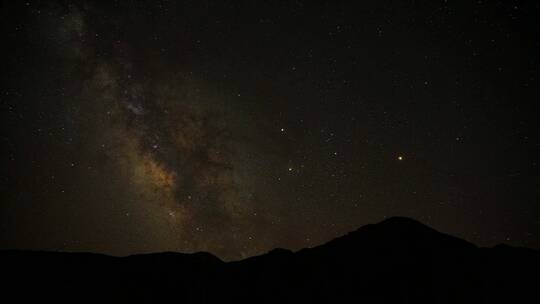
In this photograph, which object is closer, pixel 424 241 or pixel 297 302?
pixel 297 302

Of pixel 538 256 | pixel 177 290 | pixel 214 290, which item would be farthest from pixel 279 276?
pixel 538 256

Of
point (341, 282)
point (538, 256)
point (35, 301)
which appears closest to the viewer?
point (35, 301)

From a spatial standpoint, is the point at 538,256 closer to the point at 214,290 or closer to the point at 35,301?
the point at 214,290

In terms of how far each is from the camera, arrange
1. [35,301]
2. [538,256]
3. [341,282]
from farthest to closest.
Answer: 1. [538,256]
2. [341,282]
3. [35,301]

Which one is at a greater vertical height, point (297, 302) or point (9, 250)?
point (9, 250)

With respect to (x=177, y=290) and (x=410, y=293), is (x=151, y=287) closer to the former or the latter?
(x=177, y=290)

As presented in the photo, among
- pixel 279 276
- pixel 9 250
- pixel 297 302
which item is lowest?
pixel 297 302

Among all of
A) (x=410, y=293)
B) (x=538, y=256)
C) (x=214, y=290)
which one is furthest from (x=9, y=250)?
(x=538, y=256)

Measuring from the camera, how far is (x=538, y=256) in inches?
982

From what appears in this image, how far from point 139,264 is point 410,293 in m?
15.8

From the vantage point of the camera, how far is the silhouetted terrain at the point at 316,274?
22.0 m

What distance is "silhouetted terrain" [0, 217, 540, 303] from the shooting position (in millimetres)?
21984

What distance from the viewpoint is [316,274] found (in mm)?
24188

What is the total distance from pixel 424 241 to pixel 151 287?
642 inches
